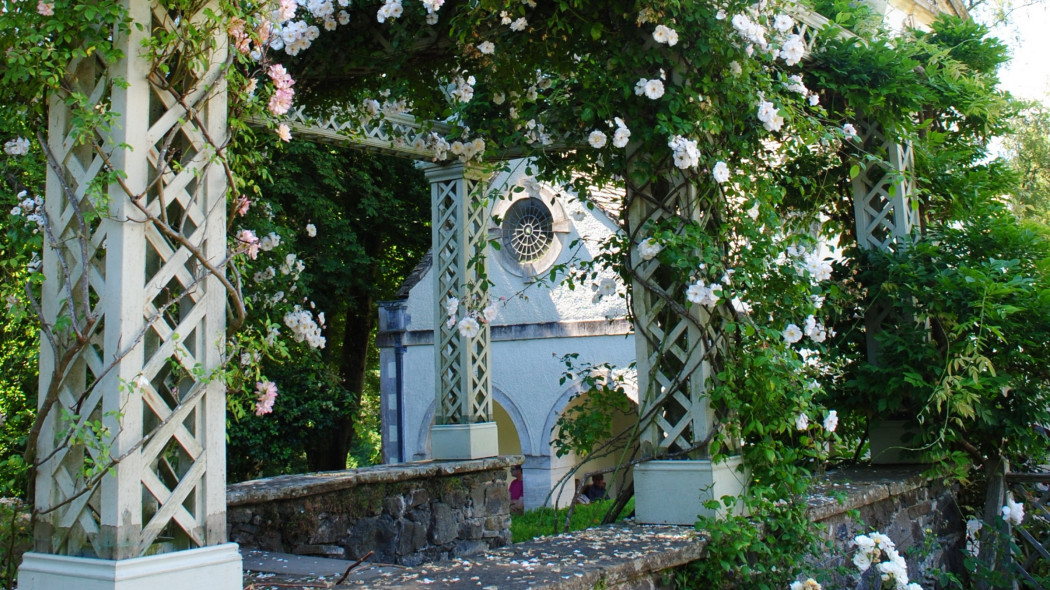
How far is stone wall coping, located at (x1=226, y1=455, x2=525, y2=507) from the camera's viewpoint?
5.63m

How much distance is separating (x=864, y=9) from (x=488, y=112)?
2.50 meters

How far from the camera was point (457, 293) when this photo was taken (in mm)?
8188

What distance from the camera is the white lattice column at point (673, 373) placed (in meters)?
3.88

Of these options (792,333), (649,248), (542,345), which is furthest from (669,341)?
(542,345)

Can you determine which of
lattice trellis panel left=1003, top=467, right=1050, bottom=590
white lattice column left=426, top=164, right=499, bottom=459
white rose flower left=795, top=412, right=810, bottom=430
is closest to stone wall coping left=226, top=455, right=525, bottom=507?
white lattice column left=426, top=164, right=499, bottom=459

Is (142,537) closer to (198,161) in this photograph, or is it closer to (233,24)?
(198,161)

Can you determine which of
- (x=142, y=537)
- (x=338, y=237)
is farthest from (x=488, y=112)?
(x=338, y=237)

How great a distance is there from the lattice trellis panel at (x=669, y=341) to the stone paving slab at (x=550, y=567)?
0.44 metres

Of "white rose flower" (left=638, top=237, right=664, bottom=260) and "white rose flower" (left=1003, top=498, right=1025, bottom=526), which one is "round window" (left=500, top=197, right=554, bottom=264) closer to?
"white rose flower" (left=1003, top=498, right=1025, bottom=526)

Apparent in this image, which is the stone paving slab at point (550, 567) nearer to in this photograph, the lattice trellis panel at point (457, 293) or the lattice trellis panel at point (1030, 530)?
the lattice trellis panel at point (1030, 530)

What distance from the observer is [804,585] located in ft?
11.8

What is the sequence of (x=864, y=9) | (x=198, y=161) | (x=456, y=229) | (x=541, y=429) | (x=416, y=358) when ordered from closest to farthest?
1. (x=198, y=161)
2. (x=864, y=9)
3. (x=456, y=229)
4. (x=541, y=429)
5. (x=416, y=358)

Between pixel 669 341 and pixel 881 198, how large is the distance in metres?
2.88

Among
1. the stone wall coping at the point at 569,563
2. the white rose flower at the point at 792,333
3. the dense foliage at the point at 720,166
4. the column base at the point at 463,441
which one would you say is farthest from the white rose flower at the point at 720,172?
the column base at the point at 463,441
